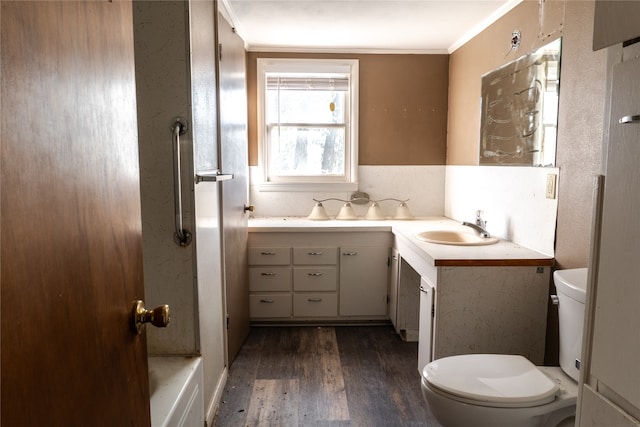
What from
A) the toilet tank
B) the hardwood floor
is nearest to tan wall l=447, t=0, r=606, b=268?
the toilet tank

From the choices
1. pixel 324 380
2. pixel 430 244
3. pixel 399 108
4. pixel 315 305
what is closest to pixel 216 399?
pixel 324 380

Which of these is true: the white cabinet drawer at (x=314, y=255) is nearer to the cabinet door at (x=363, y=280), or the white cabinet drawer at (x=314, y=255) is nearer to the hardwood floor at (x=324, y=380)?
the cabinet door at (x=363, y=280)

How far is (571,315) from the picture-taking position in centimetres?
165

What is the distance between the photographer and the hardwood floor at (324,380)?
7.40ft

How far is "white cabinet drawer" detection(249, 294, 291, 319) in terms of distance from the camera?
3.40 m

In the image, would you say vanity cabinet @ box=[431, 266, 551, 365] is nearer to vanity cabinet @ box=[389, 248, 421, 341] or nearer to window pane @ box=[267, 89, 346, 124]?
vanity cabinet @ box=[389, 248, 421, 341]

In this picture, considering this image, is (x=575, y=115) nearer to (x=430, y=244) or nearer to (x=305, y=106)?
(x=430, y=244)

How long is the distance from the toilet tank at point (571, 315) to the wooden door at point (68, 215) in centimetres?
145

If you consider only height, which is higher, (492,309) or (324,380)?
(492,309)

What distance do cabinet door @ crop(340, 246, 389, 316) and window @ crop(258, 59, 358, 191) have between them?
72 cm

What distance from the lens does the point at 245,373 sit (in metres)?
2.73

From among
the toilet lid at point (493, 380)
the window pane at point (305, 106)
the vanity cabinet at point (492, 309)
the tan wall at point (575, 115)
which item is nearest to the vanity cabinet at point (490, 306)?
the vanity cabinet at point (492, 309)

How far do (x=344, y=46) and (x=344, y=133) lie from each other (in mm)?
703

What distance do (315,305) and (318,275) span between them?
0.78 feet
